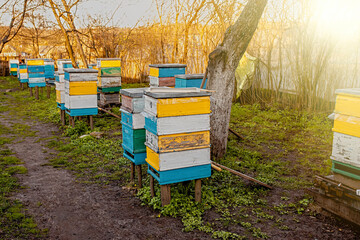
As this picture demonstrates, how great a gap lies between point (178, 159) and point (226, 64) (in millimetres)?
2435

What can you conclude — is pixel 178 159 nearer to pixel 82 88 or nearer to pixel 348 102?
pixel 348 102

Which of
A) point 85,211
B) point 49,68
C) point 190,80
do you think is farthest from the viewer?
point 49,68

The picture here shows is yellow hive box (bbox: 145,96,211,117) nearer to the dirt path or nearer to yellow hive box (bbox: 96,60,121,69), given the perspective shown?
the dirt path

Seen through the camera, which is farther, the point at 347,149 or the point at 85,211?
the point at 85,211

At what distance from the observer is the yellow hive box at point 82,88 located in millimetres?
8133

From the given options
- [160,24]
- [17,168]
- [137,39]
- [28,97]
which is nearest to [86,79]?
[17,168]

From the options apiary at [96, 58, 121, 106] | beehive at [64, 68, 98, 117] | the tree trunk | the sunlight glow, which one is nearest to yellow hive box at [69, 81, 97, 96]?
beehive at [64, 68, 98, 117]

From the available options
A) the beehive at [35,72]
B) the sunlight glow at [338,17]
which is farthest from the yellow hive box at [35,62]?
the sunlight glow at [338,17]

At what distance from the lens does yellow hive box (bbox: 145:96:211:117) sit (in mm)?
3939

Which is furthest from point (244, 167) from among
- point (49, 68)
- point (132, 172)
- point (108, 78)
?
point (49, 68)

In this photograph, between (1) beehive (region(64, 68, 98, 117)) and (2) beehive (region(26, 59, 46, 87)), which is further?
(2) beehive (region(26, 59, 46, 87))

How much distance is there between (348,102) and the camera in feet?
12.5

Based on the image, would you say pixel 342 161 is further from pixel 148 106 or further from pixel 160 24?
pixel 160 24

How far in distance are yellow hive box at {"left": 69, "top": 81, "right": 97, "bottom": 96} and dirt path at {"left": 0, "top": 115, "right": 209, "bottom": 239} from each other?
2.41m
